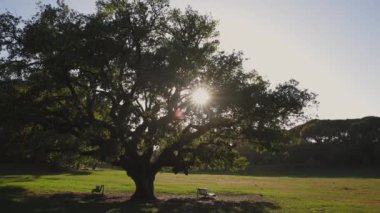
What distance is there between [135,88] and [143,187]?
294 inches

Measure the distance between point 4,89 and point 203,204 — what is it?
47.1 feet

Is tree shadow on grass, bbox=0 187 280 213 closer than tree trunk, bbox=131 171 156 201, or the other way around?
tree shadow on grass, bbox=0 187 280 213

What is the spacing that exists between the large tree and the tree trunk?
0.07m

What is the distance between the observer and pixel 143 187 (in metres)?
31.3

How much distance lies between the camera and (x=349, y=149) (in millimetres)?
105188

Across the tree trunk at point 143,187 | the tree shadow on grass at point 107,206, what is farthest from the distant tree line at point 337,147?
the tree shadow on grass at point 107,206

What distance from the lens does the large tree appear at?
84.9ft

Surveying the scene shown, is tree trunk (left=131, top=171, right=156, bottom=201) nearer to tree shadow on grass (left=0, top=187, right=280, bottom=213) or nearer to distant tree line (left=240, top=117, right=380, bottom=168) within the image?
tree shadow on grass (left=0, top=187, right=280, bottom=213)

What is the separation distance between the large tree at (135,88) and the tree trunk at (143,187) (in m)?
0.07

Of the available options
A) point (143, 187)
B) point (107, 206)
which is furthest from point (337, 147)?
point (107, 206)

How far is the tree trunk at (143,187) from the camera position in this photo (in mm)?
31031

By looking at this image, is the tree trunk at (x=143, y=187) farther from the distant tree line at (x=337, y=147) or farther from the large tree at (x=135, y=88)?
the distant tree line at (x=337, y=147)

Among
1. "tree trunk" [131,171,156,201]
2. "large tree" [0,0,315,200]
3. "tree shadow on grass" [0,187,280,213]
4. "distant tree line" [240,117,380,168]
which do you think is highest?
"distant tree line" [240,117,380,168]

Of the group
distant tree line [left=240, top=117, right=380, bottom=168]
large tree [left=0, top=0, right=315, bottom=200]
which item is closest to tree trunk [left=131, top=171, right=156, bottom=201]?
large tree [left=0, top=0, right=315, bottom=200]
